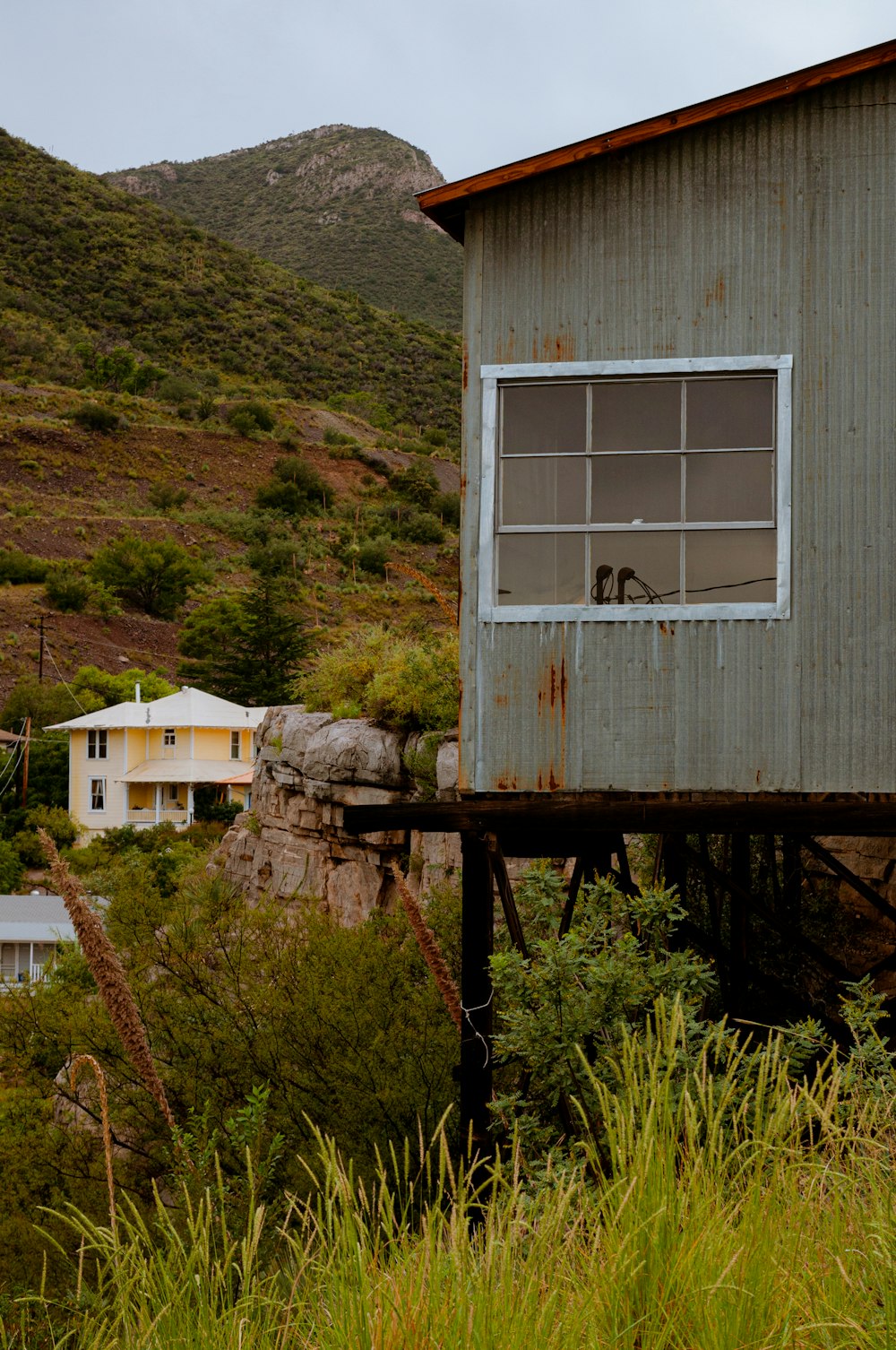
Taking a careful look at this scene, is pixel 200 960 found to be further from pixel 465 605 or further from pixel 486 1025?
pixel 465 605

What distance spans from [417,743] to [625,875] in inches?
227

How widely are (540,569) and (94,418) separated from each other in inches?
2465

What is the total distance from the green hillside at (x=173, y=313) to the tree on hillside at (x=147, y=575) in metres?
19.6

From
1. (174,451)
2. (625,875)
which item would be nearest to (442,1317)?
(625,875)

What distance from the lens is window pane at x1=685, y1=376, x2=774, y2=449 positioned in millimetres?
7117

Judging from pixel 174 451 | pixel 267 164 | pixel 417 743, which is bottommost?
pixel 417 743

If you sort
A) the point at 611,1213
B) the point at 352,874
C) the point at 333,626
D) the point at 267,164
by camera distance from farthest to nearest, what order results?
1. the point at 267,164
2. the point at 333,626
3. the point at 352,874
4. the point at 611,1213

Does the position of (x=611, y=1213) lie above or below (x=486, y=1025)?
above

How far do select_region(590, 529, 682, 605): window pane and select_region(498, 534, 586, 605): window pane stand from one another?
0.10 meters

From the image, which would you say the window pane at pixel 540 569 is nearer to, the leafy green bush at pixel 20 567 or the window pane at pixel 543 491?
the window pane at pixel 543 491

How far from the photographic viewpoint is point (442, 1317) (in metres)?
3.16

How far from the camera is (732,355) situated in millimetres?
7129

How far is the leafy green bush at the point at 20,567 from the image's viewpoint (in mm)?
51969

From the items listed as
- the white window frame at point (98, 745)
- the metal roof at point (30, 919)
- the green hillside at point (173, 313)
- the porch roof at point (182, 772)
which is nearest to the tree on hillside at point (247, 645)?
the porch roof at point (182, 772)
